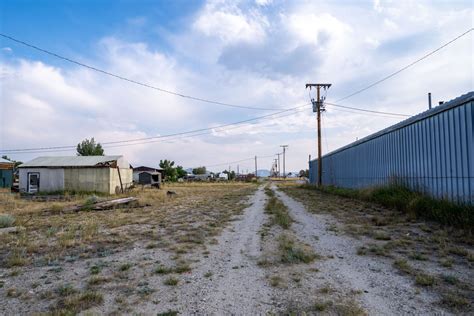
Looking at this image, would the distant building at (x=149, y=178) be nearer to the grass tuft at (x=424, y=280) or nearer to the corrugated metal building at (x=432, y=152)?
the corrugated metal building at (x=432, y=152)

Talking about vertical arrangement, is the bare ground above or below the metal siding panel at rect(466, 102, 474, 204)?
below

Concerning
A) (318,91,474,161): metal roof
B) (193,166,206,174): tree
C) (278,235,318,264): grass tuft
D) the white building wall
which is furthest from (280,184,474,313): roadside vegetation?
(193,166,206,174): tree

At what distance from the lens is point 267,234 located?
320 inches

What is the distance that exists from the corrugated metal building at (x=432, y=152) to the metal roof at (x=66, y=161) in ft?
64.3

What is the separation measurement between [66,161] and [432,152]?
24710 mm

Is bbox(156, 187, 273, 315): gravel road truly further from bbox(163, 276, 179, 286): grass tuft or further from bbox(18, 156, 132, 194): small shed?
bbox(18, 156, 132, 194): small shed

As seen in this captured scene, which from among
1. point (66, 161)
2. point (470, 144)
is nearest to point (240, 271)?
point (470, 144)

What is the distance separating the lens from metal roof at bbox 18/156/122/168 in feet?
78.9

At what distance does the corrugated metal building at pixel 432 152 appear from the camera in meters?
9.24

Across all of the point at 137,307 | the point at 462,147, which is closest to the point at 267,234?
the point at 137,307

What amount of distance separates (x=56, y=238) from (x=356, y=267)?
7.11 meters

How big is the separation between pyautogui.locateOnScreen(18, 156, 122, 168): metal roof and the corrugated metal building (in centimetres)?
1959

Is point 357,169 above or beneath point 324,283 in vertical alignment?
above

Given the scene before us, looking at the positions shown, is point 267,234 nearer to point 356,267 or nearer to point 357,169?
point 356,267
